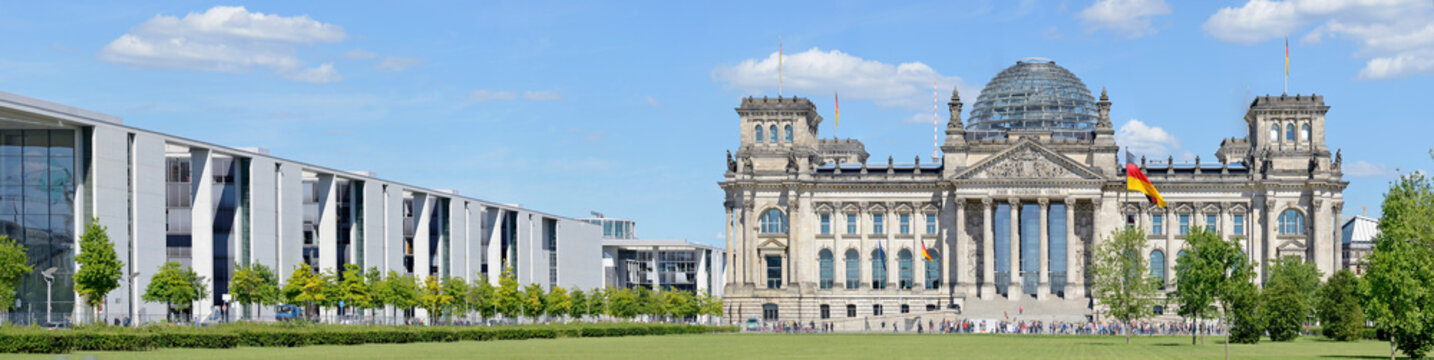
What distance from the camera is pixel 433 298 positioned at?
119 m

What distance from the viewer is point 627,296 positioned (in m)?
165

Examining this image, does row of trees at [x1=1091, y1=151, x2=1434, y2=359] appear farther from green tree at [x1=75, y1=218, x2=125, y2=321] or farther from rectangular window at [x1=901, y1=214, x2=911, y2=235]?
green tree at [x1=75, y1=218, x2=125, y2=321]

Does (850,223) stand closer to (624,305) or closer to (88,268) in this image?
(624,305)

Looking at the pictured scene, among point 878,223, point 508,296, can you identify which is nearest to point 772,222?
point 878,223

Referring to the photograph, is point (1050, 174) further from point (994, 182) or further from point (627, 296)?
point (627, 296)

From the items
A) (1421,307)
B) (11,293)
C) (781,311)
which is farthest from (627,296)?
(1421,307)

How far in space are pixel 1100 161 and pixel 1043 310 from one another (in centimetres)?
1586

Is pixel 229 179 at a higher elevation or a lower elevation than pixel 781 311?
higher

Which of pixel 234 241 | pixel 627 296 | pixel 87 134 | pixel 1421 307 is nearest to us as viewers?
pixel 1421 307

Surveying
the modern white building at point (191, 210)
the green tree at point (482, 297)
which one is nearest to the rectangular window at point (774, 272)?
the modern white building at point (191, 210)

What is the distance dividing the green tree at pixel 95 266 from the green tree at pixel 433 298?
127 feet

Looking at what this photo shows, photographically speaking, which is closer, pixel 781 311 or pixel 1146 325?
pixel 1146 325

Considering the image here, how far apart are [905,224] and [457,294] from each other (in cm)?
5342

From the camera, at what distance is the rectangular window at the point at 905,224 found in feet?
529
